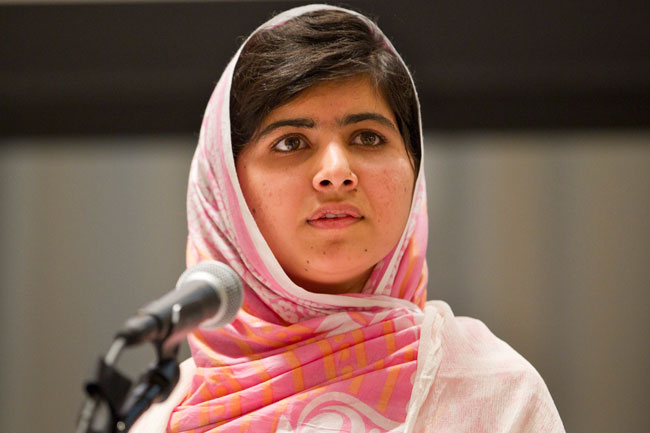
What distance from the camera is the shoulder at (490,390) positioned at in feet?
4.48

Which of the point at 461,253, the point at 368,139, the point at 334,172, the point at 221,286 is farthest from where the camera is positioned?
the point at 461,253

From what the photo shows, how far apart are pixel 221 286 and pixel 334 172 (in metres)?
0.40

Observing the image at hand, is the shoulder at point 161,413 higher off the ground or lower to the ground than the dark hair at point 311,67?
lower

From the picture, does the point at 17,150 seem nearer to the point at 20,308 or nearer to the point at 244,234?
the point at 20,308

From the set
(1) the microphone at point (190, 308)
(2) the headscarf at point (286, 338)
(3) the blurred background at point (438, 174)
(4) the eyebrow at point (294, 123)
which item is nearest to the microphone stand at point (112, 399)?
(1) the microphone at point (190, 308)

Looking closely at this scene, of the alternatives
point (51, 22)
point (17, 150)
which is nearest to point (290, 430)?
point (51, 22)

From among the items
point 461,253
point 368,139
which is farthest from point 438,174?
point 368,139

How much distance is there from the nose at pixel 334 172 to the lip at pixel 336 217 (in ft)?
0.10

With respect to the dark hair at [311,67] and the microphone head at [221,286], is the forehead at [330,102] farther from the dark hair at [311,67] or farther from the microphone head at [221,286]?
the microphone head at [221,286]

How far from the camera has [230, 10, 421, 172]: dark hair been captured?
1.47 meters

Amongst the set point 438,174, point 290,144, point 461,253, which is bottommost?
point 461,253

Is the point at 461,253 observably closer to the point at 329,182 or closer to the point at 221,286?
the point at 329,182

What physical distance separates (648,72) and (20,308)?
2342mm

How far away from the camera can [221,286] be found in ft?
3.41
